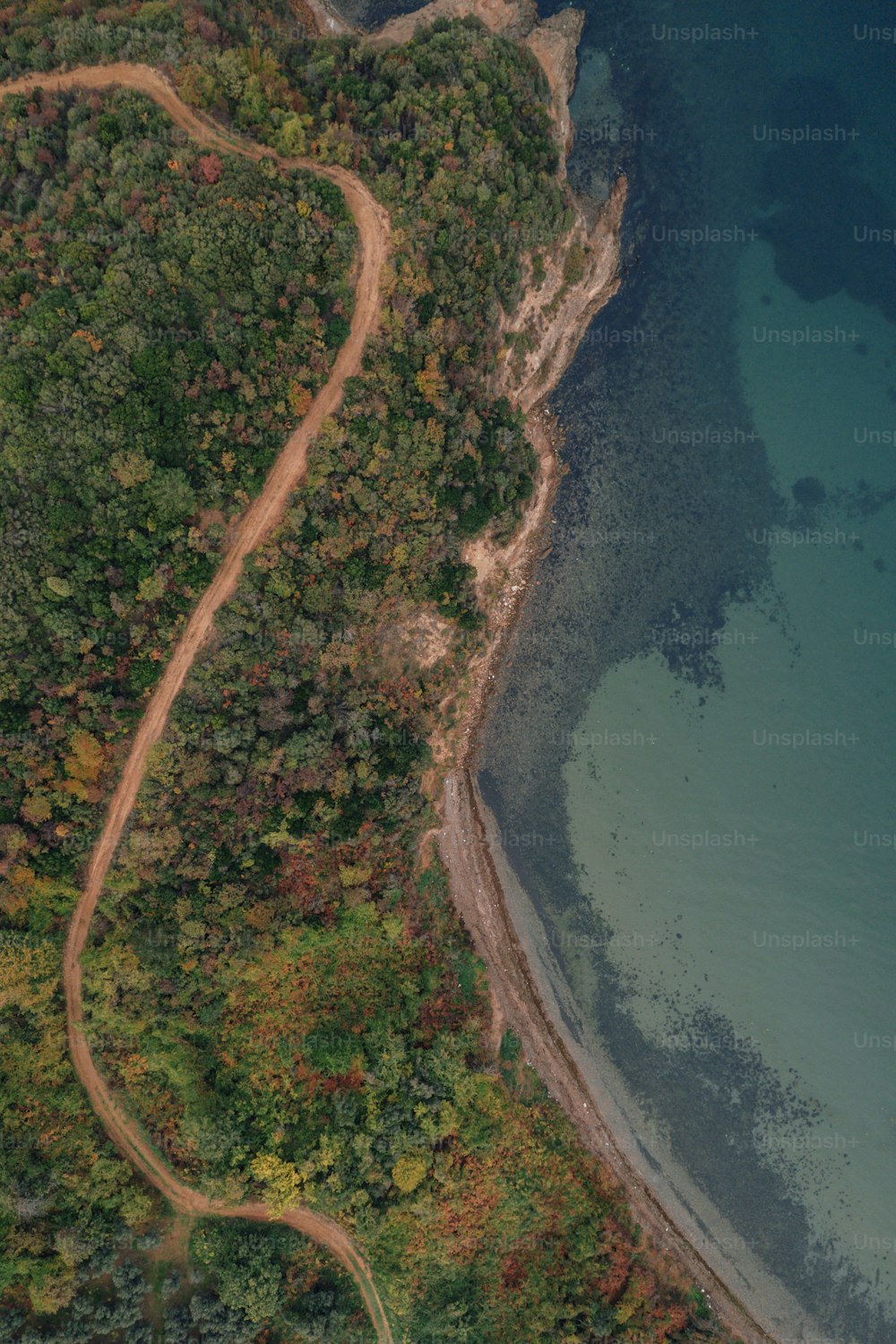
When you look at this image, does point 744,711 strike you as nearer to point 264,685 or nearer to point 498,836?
point 498,836

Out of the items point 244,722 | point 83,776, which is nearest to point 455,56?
point 244,722

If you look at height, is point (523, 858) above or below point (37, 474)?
below

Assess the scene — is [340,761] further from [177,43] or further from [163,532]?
[177,43]

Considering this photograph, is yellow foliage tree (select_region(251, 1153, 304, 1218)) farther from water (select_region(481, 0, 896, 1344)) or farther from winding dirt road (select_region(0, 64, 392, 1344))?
water (select_region(481, 0, 896, 1344))

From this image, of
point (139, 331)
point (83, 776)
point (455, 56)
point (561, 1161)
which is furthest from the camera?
point (561, 1161)

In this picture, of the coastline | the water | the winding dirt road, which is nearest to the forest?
the winding dirt road

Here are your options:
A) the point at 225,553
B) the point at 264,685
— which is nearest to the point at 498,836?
the point at 264,685

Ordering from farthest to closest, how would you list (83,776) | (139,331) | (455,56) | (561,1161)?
(561,1161) → (455,56) → (83,776) → (139,331)
